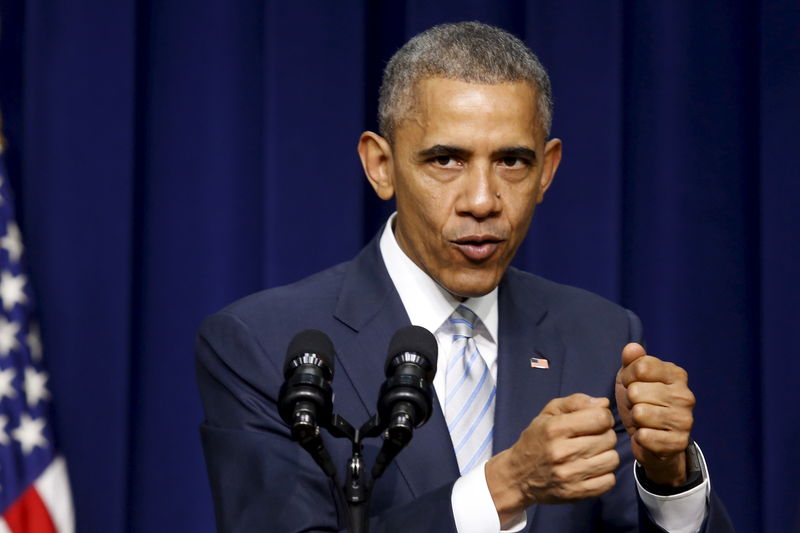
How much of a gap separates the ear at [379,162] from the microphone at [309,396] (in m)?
0.80

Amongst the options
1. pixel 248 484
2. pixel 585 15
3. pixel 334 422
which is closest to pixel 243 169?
pixel 585 15

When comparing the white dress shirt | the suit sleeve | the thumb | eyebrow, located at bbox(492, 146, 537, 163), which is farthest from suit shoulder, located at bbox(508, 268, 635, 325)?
the suit sleeve

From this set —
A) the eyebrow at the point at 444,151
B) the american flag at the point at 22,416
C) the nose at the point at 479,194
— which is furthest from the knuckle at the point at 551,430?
the american flag at the point at 22,416

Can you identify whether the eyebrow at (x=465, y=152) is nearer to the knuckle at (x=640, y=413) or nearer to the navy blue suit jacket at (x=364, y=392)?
the navy blue suit jacket at (x=364, y=392)

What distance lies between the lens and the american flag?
108 inches

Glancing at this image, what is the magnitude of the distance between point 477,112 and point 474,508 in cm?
74

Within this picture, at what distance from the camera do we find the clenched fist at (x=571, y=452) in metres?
1.68

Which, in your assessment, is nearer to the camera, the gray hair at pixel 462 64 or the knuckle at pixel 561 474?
the knuckle at pixel 561 474

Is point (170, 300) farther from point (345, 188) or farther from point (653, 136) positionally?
point (653, 136)

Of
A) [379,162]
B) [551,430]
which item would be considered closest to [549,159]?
[379,162]

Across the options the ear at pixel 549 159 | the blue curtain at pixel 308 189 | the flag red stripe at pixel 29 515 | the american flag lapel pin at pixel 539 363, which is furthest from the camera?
the blue curtain at pixel 308 189

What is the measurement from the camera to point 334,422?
1555 mm

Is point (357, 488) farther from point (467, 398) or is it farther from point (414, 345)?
point (467, 398)

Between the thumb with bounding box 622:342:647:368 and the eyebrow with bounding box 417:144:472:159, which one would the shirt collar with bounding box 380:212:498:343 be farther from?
the thumb with bounding box 622:342:647:368
